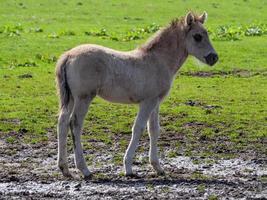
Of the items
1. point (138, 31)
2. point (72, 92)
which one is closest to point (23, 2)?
point (138, 31)

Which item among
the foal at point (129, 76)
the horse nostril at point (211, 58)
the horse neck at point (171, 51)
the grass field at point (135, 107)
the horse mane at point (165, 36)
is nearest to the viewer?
the foal at point (129, 76)

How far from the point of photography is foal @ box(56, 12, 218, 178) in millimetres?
13328

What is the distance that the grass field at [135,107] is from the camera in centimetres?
1666

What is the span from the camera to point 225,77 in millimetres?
25047

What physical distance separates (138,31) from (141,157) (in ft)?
65.2

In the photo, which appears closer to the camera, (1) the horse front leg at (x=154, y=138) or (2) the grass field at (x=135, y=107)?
(1) the horse front leg at (x=154, y=138)

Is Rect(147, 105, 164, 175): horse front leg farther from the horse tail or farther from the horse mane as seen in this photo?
the horse tail

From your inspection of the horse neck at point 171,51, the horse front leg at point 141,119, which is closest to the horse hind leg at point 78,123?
the horse front leg at point 141,119

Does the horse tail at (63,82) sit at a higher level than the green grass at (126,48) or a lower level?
higher

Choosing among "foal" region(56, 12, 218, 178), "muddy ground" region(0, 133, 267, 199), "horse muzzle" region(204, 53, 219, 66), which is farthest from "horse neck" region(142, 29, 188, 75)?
"muddy ground" region(0, 133, 267, 199)

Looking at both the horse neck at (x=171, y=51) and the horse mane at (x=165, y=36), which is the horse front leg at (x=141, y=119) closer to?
the horse neck at (x=171, y=51)

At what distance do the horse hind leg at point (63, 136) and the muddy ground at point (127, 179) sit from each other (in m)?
0.20

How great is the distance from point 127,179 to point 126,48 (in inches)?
682

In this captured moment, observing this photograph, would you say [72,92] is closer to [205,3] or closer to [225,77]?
[225,77]
